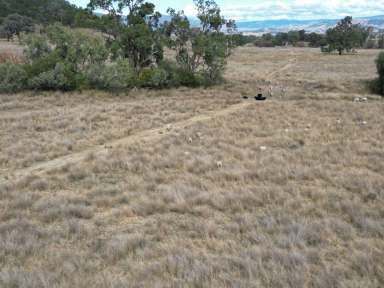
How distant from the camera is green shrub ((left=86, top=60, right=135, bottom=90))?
2366cm

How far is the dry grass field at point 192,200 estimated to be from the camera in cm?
496

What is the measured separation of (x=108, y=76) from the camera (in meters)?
23.5

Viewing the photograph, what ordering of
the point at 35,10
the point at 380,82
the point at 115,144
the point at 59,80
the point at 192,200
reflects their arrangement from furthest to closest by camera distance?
1. the point at 35,10
2. the point at 380,82
3. the point at 59,80
4. the point at 115,144
5. the point at 192,200

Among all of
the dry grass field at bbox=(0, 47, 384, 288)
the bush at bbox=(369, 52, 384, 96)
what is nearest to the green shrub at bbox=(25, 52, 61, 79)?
the dry grass field at bbox=(0, 47, 384, 288)

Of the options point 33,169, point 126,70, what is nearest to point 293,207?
point 33,169

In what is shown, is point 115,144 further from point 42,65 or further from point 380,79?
point 380,79

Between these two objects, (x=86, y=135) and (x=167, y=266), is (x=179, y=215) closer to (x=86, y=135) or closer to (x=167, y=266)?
(x=167, y=266)

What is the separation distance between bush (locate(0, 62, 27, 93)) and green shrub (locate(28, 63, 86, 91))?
1.83ft

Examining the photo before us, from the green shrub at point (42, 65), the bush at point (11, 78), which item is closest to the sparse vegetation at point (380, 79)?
the green shrub at point (42, 65)

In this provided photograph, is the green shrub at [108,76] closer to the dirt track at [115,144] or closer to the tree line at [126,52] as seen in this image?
the tree line at [126,52]

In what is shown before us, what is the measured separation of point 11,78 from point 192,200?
18.8m

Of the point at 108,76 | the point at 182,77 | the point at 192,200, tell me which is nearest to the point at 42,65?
the point at 108,76

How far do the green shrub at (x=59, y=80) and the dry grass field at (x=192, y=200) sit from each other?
7215mm

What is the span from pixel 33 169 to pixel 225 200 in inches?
202
